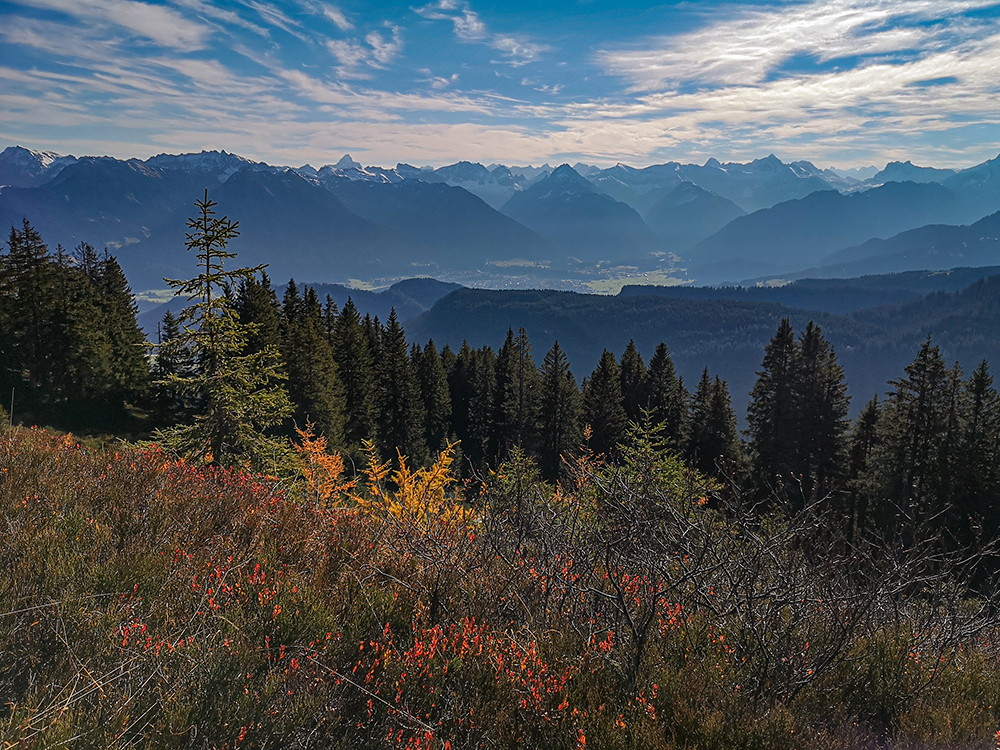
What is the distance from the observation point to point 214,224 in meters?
12.4

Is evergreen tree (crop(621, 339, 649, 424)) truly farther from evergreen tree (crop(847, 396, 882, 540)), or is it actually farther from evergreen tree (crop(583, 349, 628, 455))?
evergreen tree (crop(847, 396, 882, 540))

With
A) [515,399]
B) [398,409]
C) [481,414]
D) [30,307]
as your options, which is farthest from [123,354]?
[515,399]

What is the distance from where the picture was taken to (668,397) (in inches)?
1665

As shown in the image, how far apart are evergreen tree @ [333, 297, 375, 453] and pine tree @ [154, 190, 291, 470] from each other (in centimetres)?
2820

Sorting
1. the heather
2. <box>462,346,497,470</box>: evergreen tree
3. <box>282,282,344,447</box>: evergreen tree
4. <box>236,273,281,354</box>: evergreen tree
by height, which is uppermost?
<box>236,273,281,354</box>: evergreen tree

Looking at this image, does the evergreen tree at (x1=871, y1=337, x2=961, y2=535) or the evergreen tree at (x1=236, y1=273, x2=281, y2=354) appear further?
the evergreen tree at (x1=236, y1=273, x2=281, y2=354)

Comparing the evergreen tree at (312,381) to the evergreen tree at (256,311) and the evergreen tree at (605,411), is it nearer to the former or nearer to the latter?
the evergreen tree at (256,311)

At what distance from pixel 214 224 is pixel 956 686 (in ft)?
48.3

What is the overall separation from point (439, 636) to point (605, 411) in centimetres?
4010

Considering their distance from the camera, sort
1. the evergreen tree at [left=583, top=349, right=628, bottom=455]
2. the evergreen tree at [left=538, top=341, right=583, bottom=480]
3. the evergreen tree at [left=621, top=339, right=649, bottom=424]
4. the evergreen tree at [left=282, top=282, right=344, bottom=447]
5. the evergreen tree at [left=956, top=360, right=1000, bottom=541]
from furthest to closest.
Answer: the evergreen tree at [left=621, top=339, right=649, bottom=424]
the evergreen tree at [left=538, top=341, right=583, bottom=480]
the evergreen tree at [left=583, top=349, right=628, bottom=455]
the evergreen tree at [left=282, top=282, right=344, bottom=447]
the evergreen tree at [left=956, top=360, right=1000, bottom=541]

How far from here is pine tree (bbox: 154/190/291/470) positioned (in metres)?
12.4

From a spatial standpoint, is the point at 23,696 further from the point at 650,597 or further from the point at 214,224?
Result: the point at 214,224

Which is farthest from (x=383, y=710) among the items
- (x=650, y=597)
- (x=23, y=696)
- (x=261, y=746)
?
(x=650, y=597)

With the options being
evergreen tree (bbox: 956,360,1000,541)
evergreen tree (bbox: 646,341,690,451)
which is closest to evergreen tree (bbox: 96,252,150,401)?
evergreen tree (bbox: 646,341,690,451)
